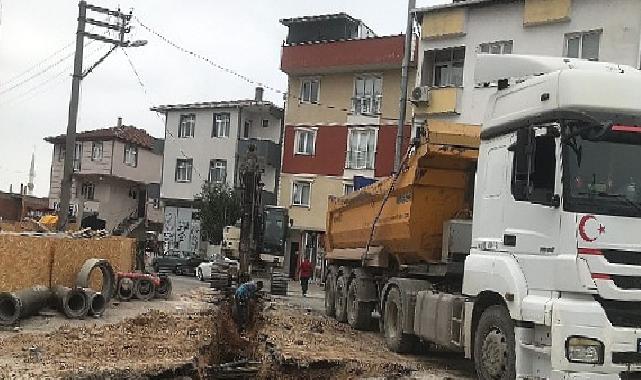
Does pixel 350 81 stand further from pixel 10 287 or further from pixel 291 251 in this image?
pixel 10 287

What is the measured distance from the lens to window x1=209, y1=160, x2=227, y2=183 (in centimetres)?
4672

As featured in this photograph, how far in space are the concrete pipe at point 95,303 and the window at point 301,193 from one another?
24.6 meters

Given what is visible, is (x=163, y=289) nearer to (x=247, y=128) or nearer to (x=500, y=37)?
(x=500, y=37)

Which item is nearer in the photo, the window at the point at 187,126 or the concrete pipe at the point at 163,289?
the concrete pipe at the point at 163,289

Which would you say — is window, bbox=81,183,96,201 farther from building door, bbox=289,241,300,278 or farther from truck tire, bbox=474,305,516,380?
truck tire, bbox=474,305,516,380

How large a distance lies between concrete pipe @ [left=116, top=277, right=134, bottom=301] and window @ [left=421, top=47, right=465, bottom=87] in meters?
15.0

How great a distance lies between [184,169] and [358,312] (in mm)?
35476

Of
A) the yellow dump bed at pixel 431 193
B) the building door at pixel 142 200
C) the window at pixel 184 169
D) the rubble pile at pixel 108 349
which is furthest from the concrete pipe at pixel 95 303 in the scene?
the building door at pixel 142 200

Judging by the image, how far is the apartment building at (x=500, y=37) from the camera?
2361 cm

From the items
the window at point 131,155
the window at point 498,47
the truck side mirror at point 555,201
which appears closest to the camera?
the truck side mirror at point 555,201

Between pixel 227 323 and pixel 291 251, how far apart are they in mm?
26045

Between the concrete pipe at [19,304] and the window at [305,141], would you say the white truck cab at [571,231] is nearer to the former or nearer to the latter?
the concrete pipe at [19,304]

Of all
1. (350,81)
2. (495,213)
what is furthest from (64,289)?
(350,81)

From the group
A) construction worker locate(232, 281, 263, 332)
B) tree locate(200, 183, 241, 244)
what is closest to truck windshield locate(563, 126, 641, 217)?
construction worker locate(232, 281, 263, 332)
